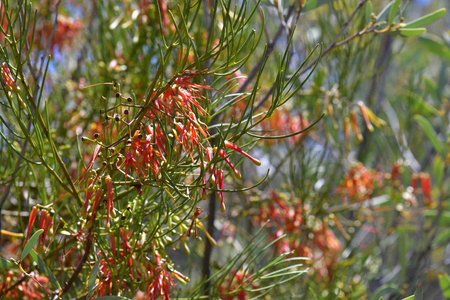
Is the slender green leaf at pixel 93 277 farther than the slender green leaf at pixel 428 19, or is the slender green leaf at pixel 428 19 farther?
the slender green leaf at pixel 428 19

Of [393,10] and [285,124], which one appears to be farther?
[285,124]

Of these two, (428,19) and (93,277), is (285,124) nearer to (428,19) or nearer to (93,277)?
(428,19)

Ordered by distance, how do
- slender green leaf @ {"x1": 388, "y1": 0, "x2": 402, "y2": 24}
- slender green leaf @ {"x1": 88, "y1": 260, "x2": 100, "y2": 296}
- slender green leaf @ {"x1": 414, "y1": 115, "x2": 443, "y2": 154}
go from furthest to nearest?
slender green leaf @ {"x1": 414, "y1": 115, "x2": 443, "y2": 154}, slender green leaf @ {"x1": 388, "y1": 0, "x2": 402, "y2": 24}, slender green leaf @ {"x1": 88, "y1": 260, "x2": 100, "y2": 296}

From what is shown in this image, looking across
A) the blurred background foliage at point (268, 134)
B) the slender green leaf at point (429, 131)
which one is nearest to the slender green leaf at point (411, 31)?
the blurred background foliage at point (268, 134)

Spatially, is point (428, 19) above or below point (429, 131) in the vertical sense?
above

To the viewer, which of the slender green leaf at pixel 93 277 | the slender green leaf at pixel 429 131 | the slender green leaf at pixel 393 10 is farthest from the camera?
the slender green leaf at pixel 429 131

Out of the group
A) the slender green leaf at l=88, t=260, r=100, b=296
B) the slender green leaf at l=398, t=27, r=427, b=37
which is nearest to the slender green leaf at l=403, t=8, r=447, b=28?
the slender green leaf at l=398, t=27, r=427, b=37

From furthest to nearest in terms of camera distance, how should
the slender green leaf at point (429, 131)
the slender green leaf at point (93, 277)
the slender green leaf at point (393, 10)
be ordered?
1. the slender green leaf at point (429, 131)
2. the slender green leaf at point (393, 10)
3. the slender green leaf at point (93, 277)

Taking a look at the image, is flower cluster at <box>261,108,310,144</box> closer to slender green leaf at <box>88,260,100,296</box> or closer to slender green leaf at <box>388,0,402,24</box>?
slender green leaf at <box>388,0,402,24</box>

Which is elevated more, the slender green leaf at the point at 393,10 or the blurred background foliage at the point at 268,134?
the slender green leaf at the point at 393,10

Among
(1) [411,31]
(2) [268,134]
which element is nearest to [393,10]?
(1) [411,31]

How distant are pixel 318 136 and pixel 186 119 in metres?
0.76

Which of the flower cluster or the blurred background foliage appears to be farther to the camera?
the flower cluster

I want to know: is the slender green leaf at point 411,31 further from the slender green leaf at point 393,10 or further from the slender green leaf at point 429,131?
the slender green leaf at point 429,131
